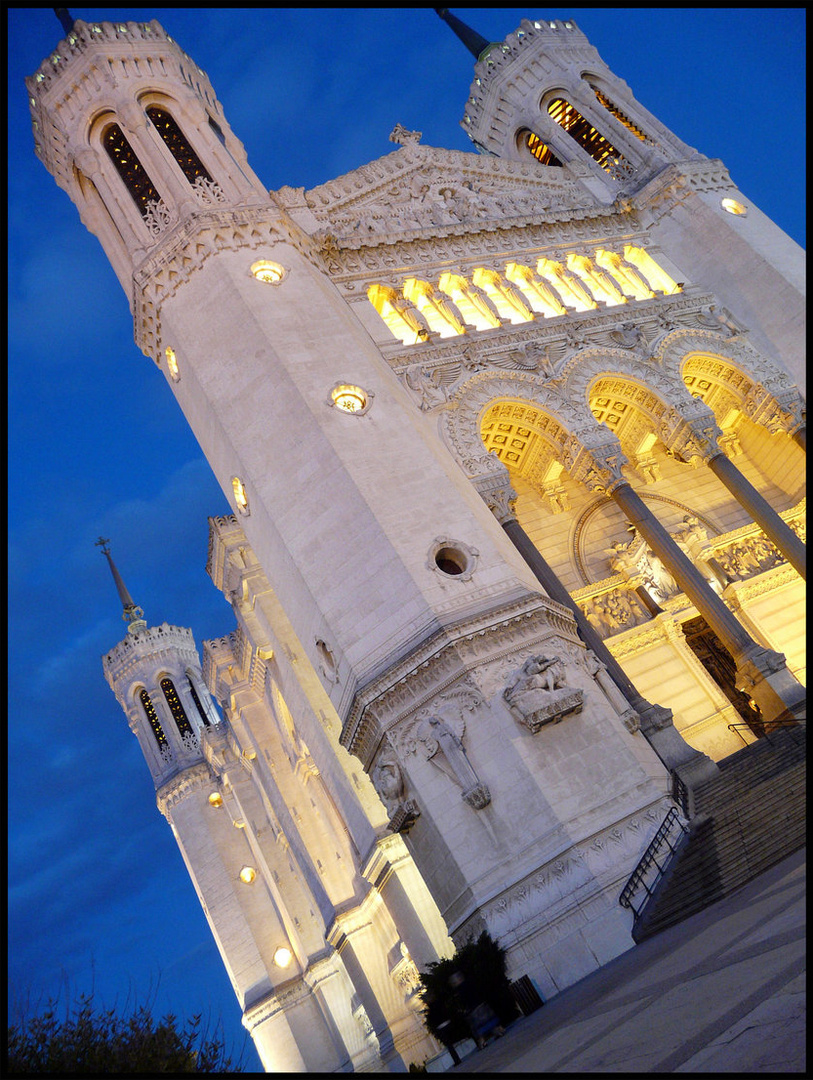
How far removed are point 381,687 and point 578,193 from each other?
22412 mm

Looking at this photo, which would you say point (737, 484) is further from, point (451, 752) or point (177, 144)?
point (177, 144)

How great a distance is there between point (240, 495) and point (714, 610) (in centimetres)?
1239

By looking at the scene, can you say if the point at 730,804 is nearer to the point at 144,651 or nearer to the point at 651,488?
the point at 651,488

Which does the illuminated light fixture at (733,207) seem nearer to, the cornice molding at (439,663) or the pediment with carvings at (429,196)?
the pediment with carvings at (429,196)

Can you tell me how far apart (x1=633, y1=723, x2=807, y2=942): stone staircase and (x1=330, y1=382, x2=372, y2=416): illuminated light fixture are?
457 inches

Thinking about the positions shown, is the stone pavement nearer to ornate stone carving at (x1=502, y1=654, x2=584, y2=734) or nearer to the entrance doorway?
ornate stone carving at (x1=502, y1=654, x2=584, y2=734)

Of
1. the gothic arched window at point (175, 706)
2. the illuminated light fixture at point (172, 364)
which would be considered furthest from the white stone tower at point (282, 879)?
the illuminated light fixture at point (172, 364)

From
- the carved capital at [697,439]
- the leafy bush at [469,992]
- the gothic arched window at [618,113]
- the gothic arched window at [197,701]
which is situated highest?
the gothic arched window at [618,113]

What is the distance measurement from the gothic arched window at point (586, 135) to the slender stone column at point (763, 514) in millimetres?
15047

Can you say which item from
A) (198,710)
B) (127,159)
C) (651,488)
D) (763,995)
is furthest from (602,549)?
(198,710)

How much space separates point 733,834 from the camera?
43.1ft

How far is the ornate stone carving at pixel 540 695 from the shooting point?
1490cm

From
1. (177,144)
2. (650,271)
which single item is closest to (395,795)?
(650,271)

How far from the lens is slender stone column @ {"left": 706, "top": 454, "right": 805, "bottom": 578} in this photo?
66.3ft
